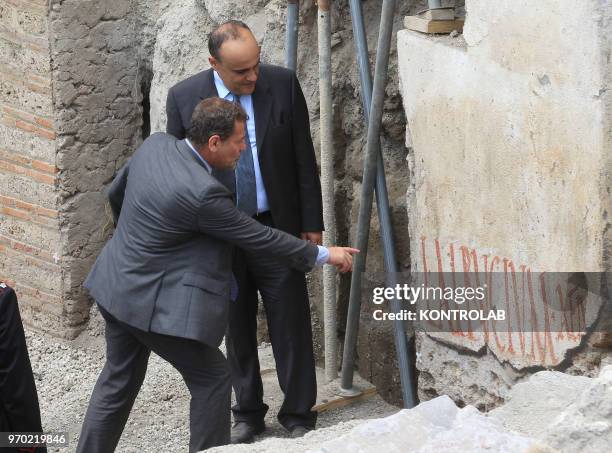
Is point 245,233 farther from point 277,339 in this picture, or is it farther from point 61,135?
point 61,135

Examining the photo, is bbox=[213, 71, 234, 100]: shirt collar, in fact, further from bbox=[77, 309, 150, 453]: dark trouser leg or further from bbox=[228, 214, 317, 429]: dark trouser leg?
bbox=[77, 309, 150, 453]: dark trouser leg

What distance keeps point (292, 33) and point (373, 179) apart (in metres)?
0.78

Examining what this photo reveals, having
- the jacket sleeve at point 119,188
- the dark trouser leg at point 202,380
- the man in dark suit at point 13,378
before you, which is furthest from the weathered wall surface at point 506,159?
the man in dark suit at point 13,378

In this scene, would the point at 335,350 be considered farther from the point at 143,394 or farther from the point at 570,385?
the point at 570,385

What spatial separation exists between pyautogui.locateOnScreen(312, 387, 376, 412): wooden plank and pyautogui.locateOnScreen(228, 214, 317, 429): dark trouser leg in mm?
245

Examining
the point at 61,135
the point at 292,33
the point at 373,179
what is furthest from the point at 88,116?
the point at 373,179

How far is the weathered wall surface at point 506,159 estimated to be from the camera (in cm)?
330

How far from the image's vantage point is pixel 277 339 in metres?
4.34

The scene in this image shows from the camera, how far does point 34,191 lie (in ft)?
18.9

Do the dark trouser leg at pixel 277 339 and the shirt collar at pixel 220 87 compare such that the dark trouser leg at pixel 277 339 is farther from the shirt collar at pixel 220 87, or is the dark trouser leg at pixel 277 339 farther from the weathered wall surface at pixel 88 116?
the weathered wall surface at pixel 88 116

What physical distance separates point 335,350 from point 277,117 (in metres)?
1.16

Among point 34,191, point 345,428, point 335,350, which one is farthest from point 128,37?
point 345,428

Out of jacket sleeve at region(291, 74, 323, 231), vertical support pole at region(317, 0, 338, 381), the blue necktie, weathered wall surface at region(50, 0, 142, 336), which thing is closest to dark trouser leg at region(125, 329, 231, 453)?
the blue necktie

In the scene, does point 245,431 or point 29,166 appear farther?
point 29,166
